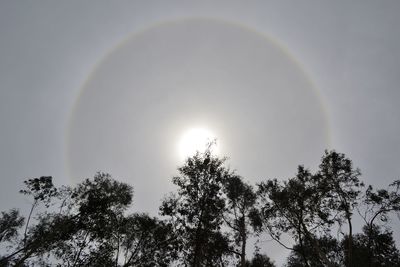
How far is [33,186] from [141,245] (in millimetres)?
17214

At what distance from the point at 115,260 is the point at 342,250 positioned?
3113 centimetres

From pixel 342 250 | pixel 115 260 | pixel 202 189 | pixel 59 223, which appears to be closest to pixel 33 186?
pixel 59 223

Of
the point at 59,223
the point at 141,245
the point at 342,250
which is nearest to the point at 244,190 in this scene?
the point at 141,245

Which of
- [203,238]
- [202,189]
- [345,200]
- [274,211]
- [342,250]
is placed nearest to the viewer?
[203,238]

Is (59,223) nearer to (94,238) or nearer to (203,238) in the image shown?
(94,238)

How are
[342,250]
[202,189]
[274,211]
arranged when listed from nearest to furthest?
1. [202,189]
2. [274,211]
3. [342,250]

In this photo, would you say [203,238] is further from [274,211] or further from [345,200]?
[345,200]

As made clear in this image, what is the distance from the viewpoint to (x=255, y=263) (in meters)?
40.1

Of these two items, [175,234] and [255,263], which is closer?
[175,234]

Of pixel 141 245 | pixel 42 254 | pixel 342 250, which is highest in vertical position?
pixel 342 250

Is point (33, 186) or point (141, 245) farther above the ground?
point (33, 186)

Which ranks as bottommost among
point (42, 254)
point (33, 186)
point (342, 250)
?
point (42, 254)

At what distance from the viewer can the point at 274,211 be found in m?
32.5

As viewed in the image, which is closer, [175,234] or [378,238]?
[175,234]
